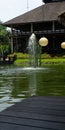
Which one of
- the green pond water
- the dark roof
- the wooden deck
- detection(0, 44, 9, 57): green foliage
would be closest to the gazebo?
the dark roof

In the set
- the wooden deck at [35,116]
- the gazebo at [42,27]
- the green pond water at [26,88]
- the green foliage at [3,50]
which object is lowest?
the green foliage at [3,50]

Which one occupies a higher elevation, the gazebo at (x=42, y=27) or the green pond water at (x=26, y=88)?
the gazebo at (x=42, y=27)

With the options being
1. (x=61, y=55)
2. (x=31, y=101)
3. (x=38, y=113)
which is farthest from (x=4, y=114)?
(x=61, y=55)

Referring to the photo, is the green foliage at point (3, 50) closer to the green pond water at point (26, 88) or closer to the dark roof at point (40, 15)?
the dark roof at point (40, 15)

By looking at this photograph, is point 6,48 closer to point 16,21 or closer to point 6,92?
point 16,21

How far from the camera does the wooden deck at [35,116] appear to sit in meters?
6.08

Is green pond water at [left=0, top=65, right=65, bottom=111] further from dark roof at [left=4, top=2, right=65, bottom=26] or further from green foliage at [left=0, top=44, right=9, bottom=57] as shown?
green foliage at [left=0, top=44, right=9, bottom=57]

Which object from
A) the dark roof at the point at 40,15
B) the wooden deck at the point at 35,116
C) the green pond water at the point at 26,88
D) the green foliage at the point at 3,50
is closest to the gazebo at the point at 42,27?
the dark roof at the point at 40,15

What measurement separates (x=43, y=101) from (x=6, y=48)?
5107 cm

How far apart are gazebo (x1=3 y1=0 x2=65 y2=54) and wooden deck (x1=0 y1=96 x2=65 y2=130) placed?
149 feet

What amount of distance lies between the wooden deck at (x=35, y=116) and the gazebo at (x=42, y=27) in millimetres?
45483

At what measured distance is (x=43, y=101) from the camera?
8.86 m

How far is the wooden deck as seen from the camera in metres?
6.08

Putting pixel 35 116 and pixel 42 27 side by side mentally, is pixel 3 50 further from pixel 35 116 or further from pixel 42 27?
pixel 35 116
